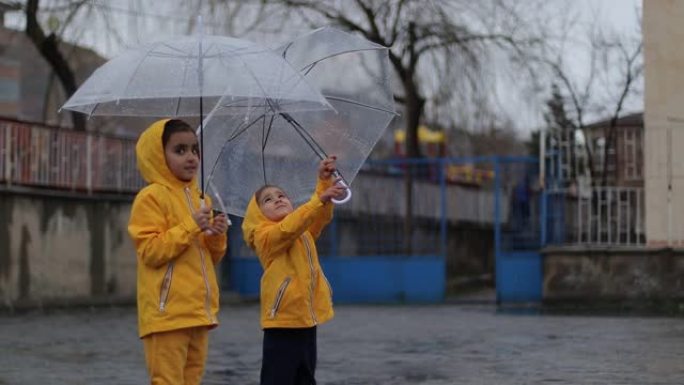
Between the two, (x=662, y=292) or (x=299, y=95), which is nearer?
(x=299, y=95)

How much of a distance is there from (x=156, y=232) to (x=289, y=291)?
88 centimetres

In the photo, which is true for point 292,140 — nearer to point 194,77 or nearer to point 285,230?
point 285,230

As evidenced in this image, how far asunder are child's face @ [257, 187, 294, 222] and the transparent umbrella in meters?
0.38

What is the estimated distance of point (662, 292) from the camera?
17.1 meters

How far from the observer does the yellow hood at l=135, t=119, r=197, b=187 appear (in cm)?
595

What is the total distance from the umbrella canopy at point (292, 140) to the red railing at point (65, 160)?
11.8 metres

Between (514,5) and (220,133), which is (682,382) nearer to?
(220,133)

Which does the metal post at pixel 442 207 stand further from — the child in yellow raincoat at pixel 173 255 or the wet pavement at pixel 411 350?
the child in yellow raincoat at pixel 173 255

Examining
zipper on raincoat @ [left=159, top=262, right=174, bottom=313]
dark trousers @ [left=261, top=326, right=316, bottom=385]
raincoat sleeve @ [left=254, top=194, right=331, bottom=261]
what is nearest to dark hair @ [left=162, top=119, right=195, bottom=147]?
zipper on raincoat @ [left=159, top=262, right=174, bottom=313]

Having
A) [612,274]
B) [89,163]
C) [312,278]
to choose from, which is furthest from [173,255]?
[89,163]

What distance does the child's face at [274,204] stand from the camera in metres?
6.59

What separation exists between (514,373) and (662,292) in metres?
8.15

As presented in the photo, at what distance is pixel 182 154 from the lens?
6.01 meters

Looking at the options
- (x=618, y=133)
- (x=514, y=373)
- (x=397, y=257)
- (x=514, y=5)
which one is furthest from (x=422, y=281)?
(x=514, y=373)
